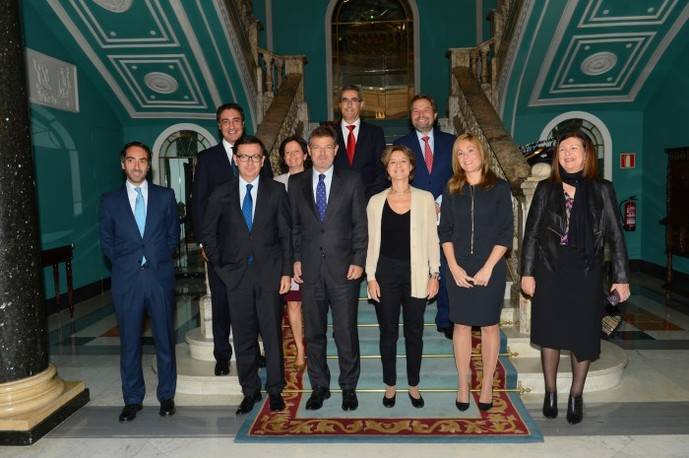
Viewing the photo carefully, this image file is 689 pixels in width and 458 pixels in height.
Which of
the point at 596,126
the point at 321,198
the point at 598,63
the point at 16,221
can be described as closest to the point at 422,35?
the point at 596,126

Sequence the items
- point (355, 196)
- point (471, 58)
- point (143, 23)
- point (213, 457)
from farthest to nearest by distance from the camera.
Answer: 1. point (471, 58)
2. point (143, 23)
3. point (355, 196)
4. point (213, 457)

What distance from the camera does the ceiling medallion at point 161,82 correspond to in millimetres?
7461

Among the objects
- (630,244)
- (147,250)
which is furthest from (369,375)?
(630,244)

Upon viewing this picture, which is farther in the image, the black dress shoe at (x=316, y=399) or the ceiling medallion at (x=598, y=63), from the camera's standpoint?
the ceiling medallion at (x=598, y=63)

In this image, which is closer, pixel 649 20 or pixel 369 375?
pixel 369 375

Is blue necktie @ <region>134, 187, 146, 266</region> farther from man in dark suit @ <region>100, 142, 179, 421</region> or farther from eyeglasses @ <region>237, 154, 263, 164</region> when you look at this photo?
eyeglasses @ <region>237, 154, 263, 164</region>

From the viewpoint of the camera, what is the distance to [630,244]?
8773 millimetres

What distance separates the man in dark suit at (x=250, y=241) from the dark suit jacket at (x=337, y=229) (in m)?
0.14

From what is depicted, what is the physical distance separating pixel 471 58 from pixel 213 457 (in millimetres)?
6737

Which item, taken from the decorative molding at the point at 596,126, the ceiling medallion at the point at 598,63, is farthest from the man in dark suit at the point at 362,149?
the decorative molding at the point at 596,126

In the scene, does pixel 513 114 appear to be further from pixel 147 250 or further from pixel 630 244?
pixel 147 250

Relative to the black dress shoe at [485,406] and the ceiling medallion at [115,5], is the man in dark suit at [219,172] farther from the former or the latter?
the ceiling medallion at [115,5]

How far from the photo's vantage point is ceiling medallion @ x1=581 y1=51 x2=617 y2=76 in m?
7.11

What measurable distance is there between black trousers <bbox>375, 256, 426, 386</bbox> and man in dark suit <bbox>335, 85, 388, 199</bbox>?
0.95 meters
